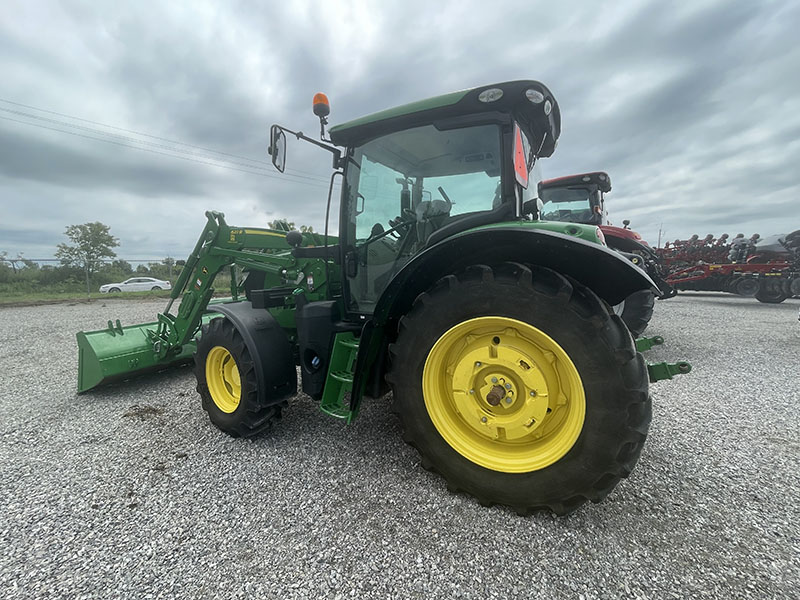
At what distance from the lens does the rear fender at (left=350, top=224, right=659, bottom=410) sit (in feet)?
5.58

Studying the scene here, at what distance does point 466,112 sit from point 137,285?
24656 mm

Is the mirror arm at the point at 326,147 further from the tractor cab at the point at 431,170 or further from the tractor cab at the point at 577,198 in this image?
the tractor cab at the point at 577,198

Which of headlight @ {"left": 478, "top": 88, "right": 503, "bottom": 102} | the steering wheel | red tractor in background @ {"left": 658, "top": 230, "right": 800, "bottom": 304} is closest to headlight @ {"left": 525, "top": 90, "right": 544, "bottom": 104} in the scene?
headlight @ {"left": 478, "top": 88, "right": 503, "bottom": 102}

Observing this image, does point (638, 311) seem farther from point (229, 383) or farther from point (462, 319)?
point (229, 383)

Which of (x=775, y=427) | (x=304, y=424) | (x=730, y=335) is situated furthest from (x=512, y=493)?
(x=730, y=335)

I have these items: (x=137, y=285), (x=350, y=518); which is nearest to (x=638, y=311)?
(x=350, y=518)

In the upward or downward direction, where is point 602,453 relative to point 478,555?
upward

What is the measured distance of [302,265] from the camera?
9.90 ft

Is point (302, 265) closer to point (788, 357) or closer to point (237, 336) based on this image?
point (237, 336)

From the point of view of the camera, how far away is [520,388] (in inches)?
74.0

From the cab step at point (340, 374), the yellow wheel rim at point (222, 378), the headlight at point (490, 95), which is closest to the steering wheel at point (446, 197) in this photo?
the headlight at point (490, 95)

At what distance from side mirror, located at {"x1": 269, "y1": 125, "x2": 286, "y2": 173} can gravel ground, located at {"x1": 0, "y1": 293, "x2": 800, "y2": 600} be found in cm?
209

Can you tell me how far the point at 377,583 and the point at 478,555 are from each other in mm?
471

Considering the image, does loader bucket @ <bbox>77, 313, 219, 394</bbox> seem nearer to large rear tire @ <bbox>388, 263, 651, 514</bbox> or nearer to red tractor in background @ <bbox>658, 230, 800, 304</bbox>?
large rear tire @ <bbox>388, 263, 651, 514</bbox>
